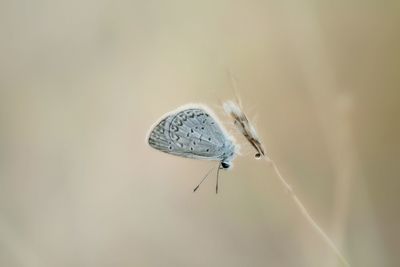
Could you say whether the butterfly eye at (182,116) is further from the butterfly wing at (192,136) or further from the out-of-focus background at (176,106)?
the out-of-focus background at (176,106)

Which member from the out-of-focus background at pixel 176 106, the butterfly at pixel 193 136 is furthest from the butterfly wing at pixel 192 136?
the out-of-focus background at pixel 176 106

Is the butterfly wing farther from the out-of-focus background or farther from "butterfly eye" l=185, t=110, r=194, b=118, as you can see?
the out-of-focus background

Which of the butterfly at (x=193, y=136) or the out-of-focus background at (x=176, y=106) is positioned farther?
the out-of-focus background at (x=176, y=106)

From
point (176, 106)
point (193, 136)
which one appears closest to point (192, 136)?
point (193, 136)

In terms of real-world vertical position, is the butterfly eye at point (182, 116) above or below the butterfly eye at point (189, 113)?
below

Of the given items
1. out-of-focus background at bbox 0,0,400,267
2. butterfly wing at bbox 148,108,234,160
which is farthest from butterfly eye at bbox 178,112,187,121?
out-of-focus background at bbox 0,0,400,267
